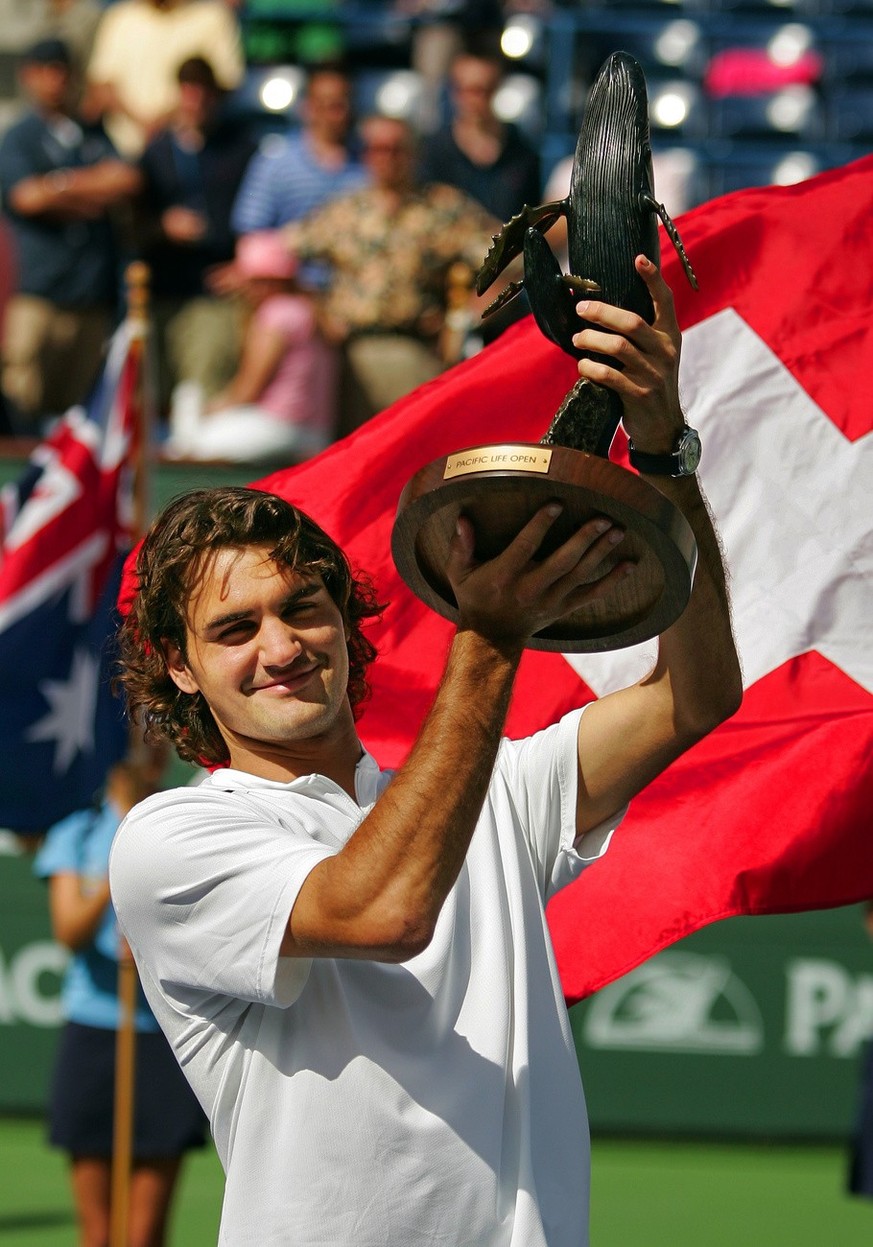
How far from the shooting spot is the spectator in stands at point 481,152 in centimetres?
968

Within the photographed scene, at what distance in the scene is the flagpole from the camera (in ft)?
18.4

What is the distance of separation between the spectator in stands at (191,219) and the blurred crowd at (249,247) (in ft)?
Result: 0.03

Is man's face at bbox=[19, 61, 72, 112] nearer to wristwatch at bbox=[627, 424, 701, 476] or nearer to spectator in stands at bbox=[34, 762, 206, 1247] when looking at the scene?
spectator in stands at bbox=[34, 762, 206, 1247]

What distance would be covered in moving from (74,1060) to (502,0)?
8.57 meters

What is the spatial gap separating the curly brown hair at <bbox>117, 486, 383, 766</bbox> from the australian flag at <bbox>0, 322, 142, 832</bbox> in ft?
9.50

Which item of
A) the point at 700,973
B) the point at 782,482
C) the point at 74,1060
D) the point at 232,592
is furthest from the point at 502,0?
the point at 232,592

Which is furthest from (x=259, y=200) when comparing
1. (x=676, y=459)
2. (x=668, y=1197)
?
(x=676, y=459)

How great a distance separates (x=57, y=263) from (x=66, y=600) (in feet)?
12.5

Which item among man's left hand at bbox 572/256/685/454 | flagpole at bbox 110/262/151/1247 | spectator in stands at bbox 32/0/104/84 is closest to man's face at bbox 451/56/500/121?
spectator in stands at bbox 32/0/104/84

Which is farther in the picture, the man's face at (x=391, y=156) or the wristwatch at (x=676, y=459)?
the man's face at (x=391, y=156)

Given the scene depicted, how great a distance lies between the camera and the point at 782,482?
358 centimetres

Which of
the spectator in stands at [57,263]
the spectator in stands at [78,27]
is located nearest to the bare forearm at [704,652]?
the spectator in stands at [57,263]

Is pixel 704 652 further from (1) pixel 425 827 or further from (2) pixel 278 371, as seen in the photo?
(2) pixel 278 371

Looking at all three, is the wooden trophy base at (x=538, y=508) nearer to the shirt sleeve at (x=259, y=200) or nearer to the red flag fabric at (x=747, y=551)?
the red flag fabric at (x=747, y=551)
